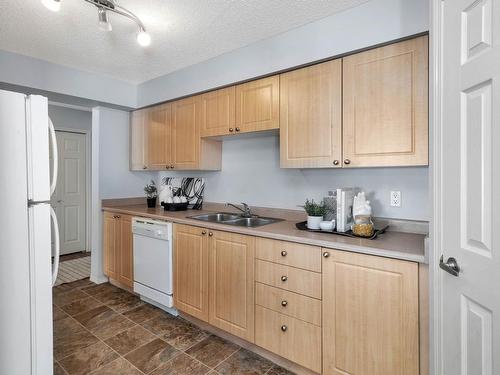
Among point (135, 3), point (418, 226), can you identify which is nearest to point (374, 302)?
point (418, 226)

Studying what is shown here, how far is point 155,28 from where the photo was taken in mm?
2074

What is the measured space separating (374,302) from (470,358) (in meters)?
0.45

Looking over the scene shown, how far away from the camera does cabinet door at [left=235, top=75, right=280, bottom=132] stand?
2.19 metres

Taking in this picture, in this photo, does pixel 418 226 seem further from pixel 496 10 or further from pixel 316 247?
pixel 496 10

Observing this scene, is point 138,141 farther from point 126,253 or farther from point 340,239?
point 340,239

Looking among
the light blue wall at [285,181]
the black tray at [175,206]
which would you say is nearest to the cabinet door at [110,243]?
the black tray at [175,206]

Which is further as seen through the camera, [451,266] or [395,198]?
[395,198]

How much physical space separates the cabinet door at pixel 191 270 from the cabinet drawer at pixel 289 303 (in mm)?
557

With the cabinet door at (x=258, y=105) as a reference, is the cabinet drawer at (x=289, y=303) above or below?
below

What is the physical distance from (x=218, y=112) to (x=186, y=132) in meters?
0.50

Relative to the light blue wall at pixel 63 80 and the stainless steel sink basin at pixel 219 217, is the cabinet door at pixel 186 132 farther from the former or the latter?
the light blue wall at pixel 63 80

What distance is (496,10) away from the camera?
3.02 feet

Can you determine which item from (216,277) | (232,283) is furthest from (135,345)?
(232,283)

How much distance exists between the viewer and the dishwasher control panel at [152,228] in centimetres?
253
